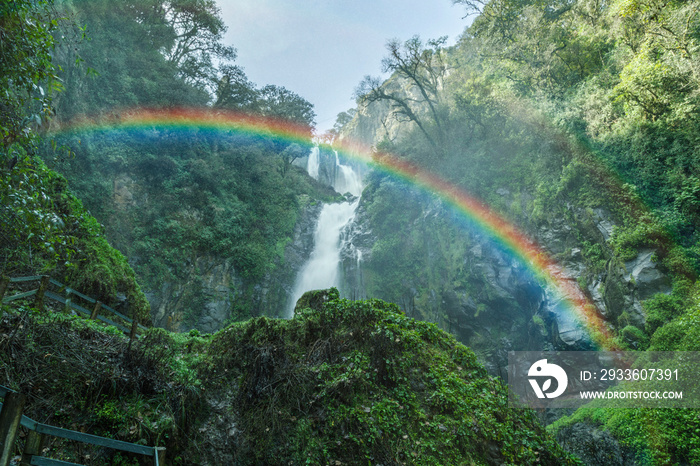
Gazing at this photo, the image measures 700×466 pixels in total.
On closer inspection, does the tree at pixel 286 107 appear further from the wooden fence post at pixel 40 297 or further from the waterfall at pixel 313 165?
the wooden fence post at pixel 40 297

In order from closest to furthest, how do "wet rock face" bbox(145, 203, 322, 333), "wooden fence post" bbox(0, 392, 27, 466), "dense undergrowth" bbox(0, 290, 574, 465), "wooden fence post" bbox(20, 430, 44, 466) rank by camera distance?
"wooden fence post" bbox(0, 392, 27, 466)
"wooden fence post" bbox(20, 430, 44, 466)
"dense undergrowth" bbox(0, 290, 574, 465)
"wet rock face" bbox(145, 203, 322, 333)

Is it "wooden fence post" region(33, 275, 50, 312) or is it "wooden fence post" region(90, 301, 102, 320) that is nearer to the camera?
"wooden fence post" region(33, 275, 50, 312)

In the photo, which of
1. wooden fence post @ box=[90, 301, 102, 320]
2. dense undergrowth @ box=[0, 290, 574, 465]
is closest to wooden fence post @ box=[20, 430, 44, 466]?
dense undergrowth @ box=[0, 290, 574, 465]

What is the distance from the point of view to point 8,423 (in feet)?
6.85

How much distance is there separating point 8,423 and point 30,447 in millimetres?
506

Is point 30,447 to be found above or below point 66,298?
below

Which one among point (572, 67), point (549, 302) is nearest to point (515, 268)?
point (549, 302)

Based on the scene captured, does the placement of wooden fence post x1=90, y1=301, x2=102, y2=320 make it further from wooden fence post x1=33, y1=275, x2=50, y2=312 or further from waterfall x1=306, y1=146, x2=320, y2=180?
waterfall x1=306, y1=146, x2=320, y2=180

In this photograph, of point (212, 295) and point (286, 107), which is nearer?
point (212, 295)

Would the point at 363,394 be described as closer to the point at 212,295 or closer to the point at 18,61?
the point at 18,61

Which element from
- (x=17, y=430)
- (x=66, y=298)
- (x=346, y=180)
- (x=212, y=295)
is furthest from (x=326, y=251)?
(x=17, y=430)

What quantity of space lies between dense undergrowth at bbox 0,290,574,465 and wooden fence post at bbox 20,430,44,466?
163cm

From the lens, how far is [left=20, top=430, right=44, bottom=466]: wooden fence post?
237 centimetres

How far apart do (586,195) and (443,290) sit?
7.86 meters
